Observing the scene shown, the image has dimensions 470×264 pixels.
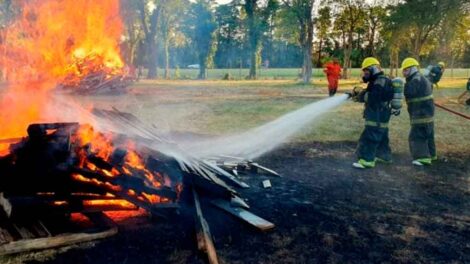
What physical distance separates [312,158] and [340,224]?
11.9 feet

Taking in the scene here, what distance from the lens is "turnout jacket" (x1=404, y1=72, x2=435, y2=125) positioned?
8211 mm

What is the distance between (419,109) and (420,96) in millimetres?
277

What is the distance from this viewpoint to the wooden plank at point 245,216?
471cm

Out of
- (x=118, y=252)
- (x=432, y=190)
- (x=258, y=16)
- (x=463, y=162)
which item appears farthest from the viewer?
(x=258, y=16)

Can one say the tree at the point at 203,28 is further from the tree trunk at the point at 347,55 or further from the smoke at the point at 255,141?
the smoke at the point at 255,141

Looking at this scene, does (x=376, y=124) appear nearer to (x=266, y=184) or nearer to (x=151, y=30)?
(x=266, y=184)

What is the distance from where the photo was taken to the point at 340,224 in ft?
16.5

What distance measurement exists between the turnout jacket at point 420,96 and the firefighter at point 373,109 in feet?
2.54

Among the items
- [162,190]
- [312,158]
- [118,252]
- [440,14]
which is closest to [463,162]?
[312,158]

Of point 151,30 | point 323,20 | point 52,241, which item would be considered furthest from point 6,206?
point 323,20

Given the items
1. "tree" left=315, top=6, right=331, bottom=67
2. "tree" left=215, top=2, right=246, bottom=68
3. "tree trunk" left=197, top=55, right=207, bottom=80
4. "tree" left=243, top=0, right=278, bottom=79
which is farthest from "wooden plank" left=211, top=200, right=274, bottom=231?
"tree" left=215, top=2, right=246, bottom=68

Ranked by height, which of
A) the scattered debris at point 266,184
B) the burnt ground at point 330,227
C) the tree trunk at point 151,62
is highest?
the tree trunk at point 151,62

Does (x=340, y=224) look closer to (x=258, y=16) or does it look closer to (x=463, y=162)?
(x=463, y=162)

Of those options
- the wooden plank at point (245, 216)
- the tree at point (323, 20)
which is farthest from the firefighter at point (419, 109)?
the tree at point (323, 20)
